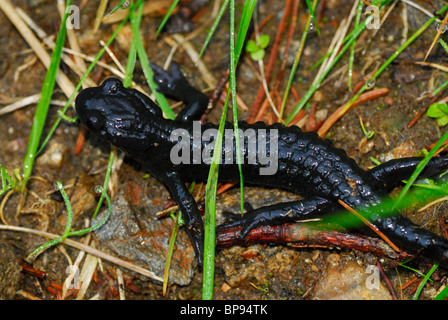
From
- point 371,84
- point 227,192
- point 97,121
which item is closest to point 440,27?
point 371,84

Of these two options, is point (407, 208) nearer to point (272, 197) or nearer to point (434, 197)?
point (434, 197)

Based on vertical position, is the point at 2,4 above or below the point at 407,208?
above

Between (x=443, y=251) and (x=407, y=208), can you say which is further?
(x=407, y=208)

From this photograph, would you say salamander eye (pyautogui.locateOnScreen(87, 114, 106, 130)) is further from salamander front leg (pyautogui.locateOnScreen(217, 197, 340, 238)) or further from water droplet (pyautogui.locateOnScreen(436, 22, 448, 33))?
water droplet (pyautogui.locateOnScreen(436, 22, 448, 33))

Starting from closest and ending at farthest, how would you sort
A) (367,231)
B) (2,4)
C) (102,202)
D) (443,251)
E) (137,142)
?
(443,251) → (367,231) → (137,142) → (102,202) → (2,4)

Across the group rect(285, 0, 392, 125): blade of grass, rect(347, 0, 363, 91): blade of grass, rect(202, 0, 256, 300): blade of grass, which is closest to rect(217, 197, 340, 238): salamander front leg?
rect(202, 0, 256, 300): blade of grass

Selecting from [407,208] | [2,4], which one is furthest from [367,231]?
[2,4]
